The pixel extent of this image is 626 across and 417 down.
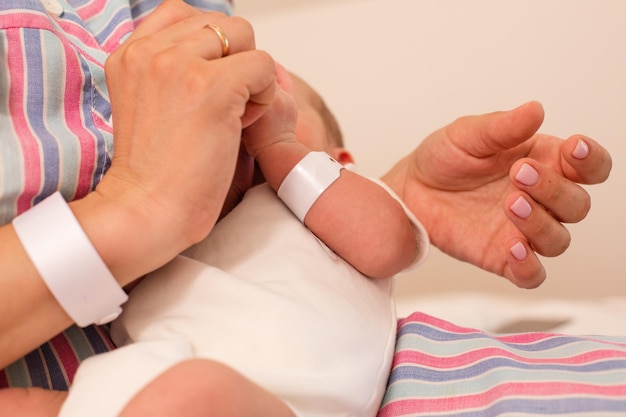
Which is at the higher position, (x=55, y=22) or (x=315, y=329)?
(x=55, y=22)

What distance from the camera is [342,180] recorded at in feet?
2.28

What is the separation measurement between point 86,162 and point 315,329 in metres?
0.25

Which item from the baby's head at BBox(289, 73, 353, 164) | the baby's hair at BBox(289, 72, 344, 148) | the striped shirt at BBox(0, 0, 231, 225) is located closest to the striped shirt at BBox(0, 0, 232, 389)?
the striped shirt at BBox(0, 0, 231, 225)

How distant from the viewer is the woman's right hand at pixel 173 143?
54 cm

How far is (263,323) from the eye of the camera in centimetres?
57

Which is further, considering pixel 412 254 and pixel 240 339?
pixel 412 254

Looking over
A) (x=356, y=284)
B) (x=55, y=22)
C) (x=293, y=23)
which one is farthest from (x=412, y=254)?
(x=293, y=23)

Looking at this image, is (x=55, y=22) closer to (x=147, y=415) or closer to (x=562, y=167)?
(x=147, y=415)

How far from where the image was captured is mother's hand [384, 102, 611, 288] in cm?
75

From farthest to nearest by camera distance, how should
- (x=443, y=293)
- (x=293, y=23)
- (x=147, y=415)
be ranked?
(x=293, y=23) → (x=443, y=293) → (x=147, y=415)

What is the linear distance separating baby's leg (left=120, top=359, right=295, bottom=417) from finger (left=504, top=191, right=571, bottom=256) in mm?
Result: 404

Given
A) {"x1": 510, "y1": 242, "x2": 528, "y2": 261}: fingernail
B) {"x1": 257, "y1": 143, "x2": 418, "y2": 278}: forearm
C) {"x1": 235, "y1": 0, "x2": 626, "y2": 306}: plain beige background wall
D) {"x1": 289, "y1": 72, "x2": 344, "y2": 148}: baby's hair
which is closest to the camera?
{"x1": 257, "y1": 143, "x2": 418, "y2": 278}: forearm

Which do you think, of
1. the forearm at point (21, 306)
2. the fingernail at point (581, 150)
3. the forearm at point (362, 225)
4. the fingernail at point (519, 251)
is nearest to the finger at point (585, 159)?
the fingernail at point (581, 150)

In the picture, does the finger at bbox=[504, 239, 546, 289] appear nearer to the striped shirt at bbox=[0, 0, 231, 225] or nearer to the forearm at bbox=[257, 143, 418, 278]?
the forearm at bbox=[257, 143, 418, 278]
